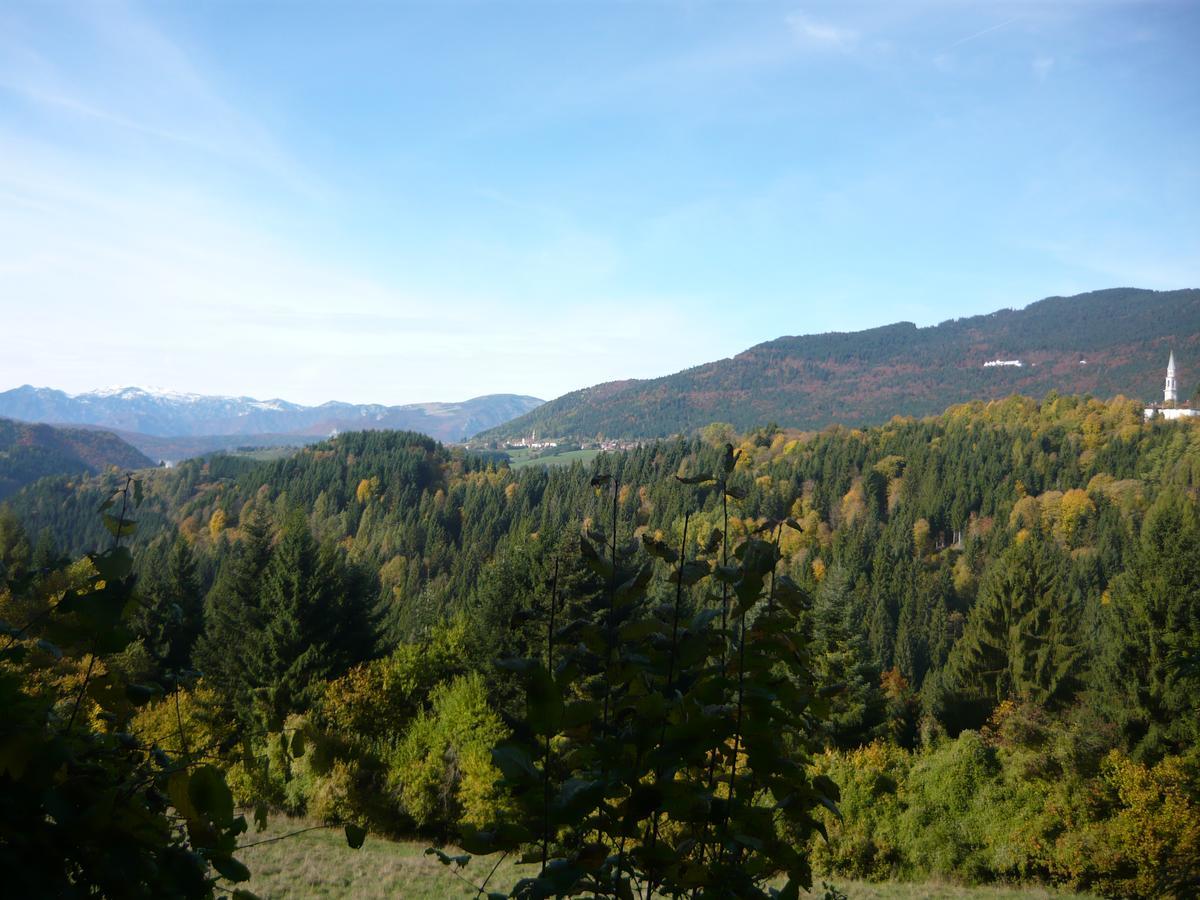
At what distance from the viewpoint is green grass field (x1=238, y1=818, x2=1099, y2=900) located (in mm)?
13477

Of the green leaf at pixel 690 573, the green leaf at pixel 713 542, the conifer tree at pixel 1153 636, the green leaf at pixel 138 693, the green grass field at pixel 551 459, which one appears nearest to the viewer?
the green leaf at pixel 138 693

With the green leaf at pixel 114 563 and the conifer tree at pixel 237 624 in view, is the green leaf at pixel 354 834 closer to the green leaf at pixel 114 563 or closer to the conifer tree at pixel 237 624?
the green leaf at pixel 114 563

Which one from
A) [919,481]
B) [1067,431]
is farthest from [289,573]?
[1067,431]

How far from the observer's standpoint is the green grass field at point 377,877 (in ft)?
44.2

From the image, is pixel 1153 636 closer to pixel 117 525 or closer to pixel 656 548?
pixel 656 548

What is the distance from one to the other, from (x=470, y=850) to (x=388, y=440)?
475 ft

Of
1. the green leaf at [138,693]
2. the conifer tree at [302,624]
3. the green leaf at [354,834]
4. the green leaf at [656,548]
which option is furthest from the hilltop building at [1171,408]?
the green leaf at [138,693]

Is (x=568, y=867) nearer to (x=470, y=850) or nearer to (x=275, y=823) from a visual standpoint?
(x=470, y=850)

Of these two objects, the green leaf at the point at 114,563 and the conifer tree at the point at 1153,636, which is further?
the conifer tree at the point at 1153,636

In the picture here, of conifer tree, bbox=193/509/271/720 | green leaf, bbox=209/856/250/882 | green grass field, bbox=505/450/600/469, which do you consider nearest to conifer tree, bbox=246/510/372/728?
conifer tree, bbox=193/509/271/720

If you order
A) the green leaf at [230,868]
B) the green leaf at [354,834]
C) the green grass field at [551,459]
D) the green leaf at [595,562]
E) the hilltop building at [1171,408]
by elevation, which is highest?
the hilltop building at [1171,408]

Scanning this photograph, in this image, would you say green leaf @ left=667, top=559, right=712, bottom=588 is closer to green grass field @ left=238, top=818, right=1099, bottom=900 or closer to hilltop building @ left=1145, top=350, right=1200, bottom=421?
green grass field @ left=238, top=818, right=1099, bottom=900

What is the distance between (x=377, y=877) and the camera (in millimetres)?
14570

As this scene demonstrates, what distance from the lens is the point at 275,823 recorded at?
1827cm
